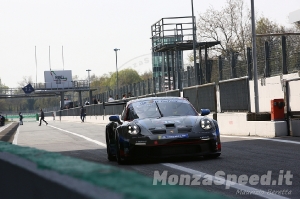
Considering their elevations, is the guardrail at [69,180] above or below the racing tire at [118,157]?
above

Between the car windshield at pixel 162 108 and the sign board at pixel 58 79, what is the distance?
356ft

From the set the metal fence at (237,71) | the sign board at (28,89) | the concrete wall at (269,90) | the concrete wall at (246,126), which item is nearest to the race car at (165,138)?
the concrete wall at (246,126)

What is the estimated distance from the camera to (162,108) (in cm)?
1338

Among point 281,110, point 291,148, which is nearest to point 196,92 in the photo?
point 281,110

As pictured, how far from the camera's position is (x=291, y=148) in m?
14.1

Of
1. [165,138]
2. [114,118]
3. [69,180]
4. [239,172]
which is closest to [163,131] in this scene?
[165,138]

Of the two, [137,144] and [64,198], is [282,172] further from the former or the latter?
[64,198]

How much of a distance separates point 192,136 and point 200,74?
2042cm

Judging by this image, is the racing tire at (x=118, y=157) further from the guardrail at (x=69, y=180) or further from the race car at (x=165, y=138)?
the guardrail at (x=69, y=180)

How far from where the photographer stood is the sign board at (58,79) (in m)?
122


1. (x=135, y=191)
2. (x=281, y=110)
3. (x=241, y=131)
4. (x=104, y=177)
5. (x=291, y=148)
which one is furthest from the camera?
(x=241, y=131)

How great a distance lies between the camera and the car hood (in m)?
12.2

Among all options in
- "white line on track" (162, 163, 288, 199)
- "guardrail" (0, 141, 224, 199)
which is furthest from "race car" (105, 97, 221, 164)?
"guardrail" (0, 141, 224, 199)

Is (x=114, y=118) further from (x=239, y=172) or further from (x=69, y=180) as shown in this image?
(x=69, y=180)
